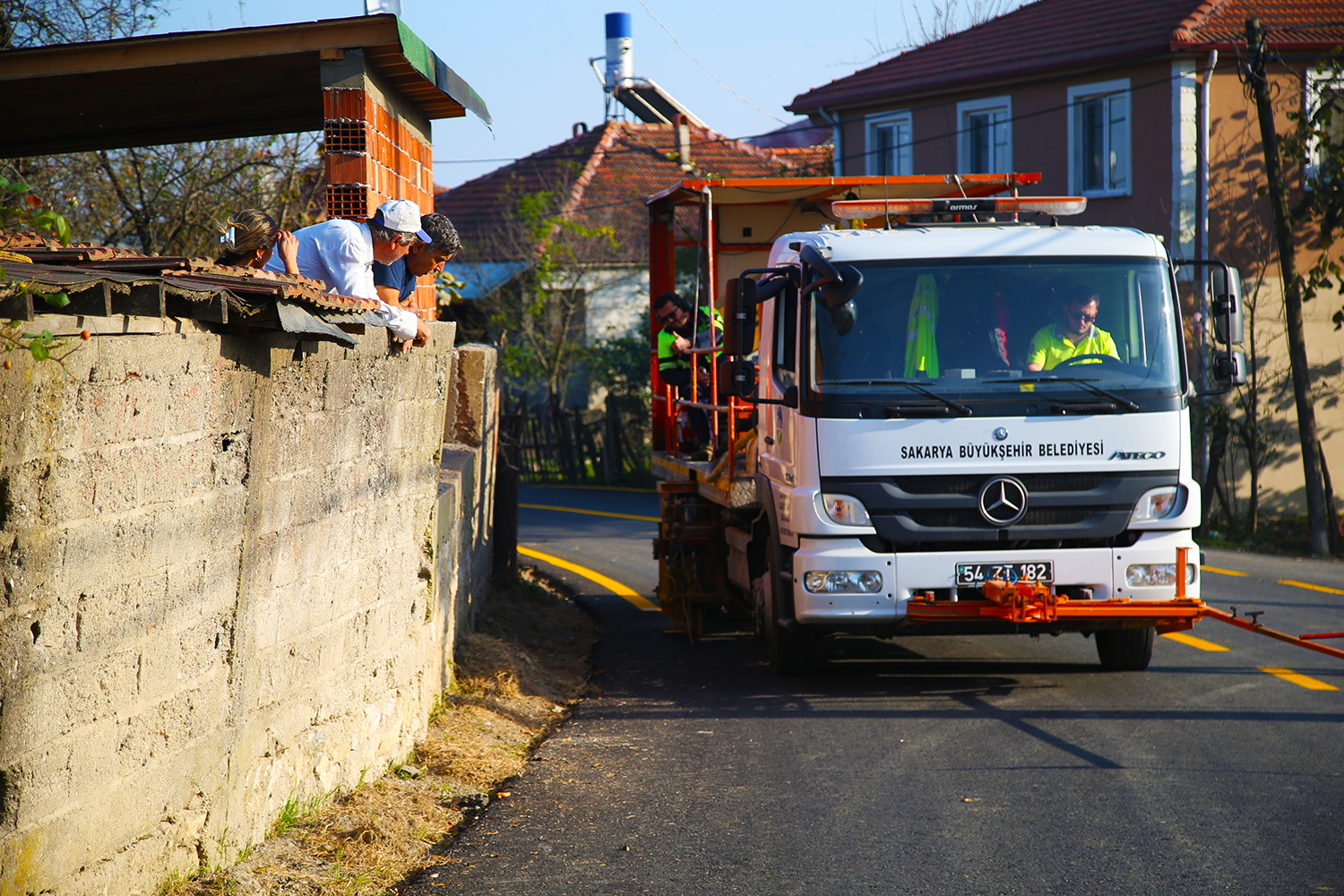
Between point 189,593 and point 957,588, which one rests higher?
point 189,593

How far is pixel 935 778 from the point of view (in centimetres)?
582

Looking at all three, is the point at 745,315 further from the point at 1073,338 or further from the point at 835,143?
the point at 835,143

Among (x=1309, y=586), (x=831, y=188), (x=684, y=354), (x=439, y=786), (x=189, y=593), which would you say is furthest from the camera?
(x=1309, y=586)

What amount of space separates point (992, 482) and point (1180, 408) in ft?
3.84

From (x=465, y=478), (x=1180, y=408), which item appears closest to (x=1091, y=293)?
(x=1180, y=408)

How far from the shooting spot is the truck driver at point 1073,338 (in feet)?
24.0

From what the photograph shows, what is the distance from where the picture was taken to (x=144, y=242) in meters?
10.9

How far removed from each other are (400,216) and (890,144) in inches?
773

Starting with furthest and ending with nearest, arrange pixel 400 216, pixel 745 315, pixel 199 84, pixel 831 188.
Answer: pixel 831 188 < pixel 745 315 < pixel 199 84 < pixel 400 216

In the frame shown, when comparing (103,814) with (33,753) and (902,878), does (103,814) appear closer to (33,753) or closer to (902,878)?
(33,753)

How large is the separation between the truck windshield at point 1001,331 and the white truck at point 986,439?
0.4 inches

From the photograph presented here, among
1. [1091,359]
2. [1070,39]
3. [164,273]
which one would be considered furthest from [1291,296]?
[164,273]

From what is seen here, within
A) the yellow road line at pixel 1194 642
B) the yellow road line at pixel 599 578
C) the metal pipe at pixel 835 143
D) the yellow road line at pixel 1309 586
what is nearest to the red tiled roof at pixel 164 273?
the yellow road line at pixel 1194 642

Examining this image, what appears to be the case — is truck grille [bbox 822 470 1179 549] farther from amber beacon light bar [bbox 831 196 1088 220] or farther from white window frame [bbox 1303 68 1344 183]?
white window frame [bbox 1303 68 1344 183]
